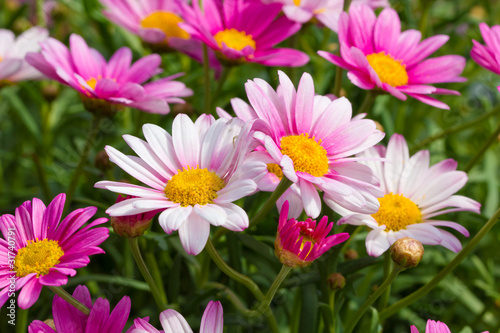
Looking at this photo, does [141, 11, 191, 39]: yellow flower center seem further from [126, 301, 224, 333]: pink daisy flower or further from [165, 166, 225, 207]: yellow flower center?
[126, 301, 224, 333]: pink daisy flower

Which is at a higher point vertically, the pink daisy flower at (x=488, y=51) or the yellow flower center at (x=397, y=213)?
the pink daisy flower at (x=488, y=51)

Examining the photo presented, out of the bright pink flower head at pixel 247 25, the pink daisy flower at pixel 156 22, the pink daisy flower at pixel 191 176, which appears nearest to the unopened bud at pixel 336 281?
the pink daisy flower at pixel 191 176

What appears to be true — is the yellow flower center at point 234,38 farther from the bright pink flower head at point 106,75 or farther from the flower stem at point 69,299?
the flower stem at point 69,299

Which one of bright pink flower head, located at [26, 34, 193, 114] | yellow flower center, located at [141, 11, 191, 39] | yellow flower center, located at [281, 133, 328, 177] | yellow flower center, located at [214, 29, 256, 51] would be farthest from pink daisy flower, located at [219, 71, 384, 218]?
yellow flower center, located at [141, 11, 191, 39]

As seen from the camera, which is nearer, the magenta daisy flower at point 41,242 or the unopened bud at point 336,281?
the magenta daisy flower at point 41,242

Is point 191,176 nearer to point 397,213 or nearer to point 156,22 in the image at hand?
point 397,213

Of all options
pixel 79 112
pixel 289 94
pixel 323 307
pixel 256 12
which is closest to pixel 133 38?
pixel 79 112

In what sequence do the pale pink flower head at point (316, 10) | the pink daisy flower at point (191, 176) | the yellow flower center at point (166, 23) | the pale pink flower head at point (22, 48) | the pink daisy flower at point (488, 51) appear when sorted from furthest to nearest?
the yellow flower center at point (166, 23) → the pale pink flower head at point (22, 48) → the pale pink flower head at point (316, 10) → the pink daisy flower at point (488, 51) → the pink daisy flower at point (191, 176)
